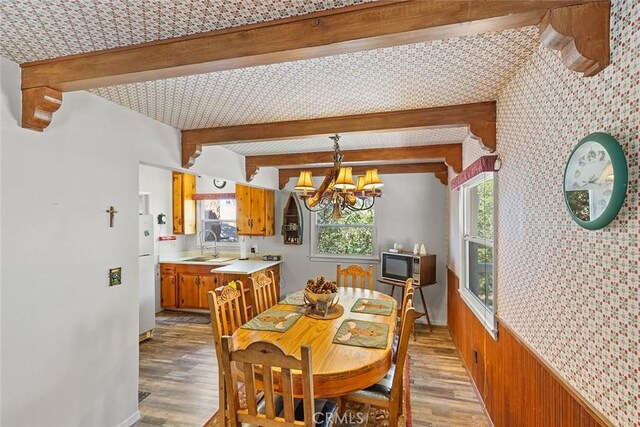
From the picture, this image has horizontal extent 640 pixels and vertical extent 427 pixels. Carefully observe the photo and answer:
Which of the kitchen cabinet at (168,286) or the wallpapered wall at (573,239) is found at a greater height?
the wallpapered wall at (573,239)

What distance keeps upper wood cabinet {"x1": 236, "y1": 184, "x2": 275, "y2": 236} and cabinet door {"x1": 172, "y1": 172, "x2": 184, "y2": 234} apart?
1097mm

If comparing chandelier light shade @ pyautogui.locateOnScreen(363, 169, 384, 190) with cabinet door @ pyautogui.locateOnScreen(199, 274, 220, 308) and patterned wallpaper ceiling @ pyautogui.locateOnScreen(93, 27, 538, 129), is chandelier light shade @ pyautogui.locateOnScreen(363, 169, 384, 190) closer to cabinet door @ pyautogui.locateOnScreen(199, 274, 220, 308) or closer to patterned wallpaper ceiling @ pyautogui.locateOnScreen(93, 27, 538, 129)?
patterned wallpaper ceiling @ pyautogui.locateOnScreen(93, 27, 538, 129)

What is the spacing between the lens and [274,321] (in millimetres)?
2389

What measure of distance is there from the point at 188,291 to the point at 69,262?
323cm

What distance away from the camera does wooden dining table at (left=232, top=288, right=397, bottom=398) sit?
1590 millimetres

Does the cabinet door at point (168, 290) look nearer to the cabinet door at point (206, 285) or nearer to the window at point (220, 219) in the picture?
the cabinet door at point (206, 285)

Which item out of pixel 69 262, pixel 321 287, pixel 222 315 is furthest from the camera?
pixel 321 287

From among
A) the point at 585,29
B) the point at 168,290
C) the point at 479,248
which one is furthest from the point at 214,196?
the point at 585,29

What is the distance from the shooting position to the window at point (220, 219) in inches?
223

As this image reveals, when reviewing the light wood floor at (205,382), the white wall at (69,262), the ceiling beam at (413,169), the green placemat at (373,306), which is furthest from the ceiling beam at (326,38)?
the ceiling beam at (413,169)

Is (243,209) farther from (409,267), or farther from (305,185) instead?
(409,267)

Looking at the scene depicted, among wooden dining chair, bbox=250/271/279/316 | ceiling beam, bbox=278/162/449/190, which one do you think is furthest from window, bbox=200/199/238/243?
wooden dining chair, bbox=250/271/279/316

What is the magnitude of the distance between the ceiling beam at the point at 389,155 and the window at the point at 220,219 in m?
1.89

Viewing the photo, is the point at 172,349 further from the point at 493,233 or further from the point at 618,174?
the point at 618,174
